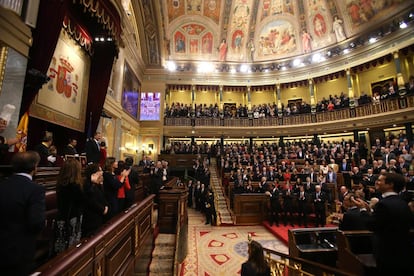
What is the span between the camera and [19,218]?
4.12 feet

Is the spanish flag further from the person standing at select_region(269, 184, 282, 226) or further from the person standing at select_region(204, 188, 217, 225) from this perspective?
the person standing at select_region(269, 184, 282, 226)

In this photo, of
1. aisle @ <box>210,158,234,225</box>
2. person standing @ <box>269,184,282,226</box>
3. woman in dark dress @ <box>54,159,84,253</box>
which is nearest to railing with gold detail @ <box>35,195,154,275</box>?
woman in dark dress @ <box>54,159,84,253</box>

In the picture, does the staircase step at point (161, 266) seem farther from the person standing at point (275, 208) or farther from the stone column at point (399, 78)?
the stone column at point (399, 78)

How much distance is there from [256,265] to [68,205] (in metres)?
1.71

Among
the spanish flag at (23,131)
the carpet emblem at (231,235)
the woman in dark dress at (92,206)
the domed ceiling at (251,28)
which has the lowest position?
the carpet emblem at (231,235)

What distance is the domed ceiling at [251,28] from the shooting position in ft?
46.9

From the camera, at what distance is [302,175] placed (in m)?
8.44

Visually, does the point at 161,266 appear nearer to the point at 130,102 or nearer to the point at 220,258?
the point at 220,258

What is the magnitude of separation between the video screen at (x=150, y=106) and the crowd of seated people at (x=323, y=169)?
6.33 metres

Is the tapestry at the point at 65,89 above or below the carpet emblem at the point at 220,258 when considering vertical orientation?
above

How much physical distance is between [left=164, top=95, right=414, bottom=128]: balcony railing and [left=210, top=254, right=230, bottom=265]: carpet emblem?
11.4 metres

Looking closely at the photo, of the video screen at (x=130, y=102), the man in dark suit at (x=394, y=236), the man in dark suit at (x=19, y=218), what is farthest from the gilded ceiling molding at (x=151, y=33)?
the man in dark suit at (x=394, y=236)

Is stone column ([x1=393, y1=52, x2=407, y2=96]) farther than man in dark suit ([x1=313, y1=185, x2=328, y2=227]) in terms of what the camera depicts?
Yes

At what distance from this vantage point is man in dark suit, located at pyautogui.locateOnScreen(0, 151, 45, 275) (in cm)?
120
